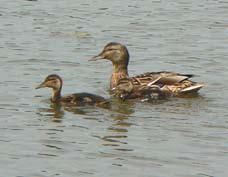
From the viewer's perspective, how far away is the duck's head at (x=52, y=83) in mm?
13383

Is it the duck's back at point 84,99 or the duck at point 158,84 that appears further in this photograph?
the duck at point 158,84

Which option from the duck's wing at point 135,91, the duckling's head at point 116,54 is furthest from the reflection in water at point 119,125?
the duckling's head at point 116,54

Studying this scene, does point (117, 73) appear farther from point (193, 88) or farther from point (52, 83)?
point (52, 83)

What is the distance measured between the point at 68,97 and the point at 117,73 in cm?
174

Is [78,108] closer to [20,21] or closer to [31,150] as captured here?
[31,150]

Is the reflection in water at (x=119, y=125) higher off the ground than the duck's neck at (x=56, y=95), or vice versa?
the duck's neck at (x=56, y=95)

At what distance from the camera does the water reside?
Result: 34.2 feet

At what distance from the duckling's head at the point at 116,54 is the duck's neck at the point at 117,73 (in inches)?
2.2

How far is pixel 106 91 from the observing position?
14.4 metres

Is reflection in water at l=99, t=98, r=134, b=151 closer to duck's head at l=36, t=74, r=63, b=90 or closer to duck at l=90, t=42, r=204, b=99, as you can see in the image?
duck at l=90, t=42, r=204, b=99

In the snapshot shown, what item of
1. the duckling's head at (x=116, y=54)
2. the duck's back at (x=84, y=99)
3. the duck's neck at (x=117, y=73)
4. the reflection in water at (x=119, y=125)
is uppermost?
the duckling's head at (x=116, y=54)

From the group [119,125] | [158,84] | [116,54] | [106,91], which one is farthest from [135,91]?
[119,125]

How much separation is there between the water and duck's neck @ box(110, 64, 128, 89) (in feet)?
0.52

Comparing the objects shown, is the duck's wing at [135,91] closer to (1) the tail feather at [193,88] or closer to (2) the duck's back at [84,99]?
(1) the tail feather at [193,88]
